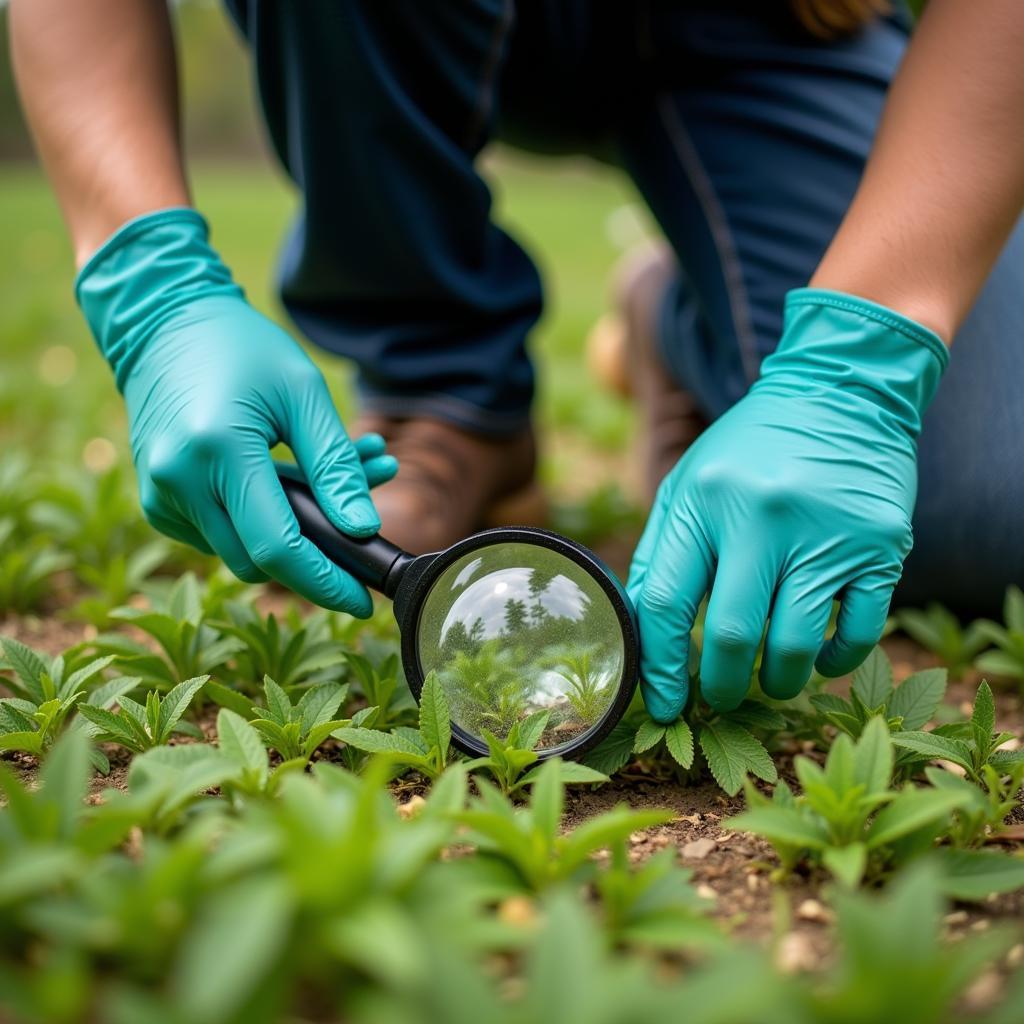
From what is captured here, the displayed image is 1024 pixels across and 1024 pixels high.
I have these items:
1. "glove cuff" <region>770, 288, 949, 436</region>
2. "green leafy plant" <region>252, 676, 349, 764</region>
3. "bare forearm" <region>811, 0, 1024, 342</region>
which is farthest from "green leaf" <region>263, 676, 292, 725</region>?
"bare forearm" <region>811, 0, 1024, 342</region>

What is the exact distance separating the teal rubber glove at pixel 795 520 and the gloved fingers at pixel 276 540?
1.77 feet

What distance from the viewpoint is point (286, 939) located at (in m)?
0.91

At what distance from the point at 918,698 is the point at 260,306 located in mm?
6283

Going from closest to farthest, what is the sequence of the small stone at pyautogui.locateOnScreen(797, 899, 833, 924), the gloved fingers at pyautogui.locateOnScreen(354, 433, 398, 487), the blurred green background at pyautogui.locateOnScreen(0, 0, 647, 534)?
the small stone at pyautogui.locateOnScreen(797, 899, 833, 924) < the gloved fingers at pyautogui.locateOnScreen(354, 433, 398, 487) < the blurred green background at pyautogui.locateOnScreen(0, 0, 647, 534)

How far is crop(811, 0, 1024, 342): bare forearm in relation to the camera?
5.89ft

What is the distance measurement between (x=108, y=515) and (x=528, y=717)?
1.57m

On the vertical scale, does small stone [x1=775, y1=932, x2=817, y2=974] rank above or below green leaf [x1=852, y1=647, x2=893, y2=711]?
below

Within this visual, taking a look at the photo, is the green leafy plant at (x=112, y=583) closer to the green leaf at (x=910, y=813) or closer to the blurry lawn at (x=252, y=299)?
the blurry lawn at (x=252, y=299)

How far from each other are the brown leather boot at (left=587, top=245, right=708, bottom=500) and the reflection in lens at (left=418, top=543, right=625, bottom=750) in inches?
56.5

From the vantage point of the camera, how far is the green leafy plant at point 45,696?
1533mm

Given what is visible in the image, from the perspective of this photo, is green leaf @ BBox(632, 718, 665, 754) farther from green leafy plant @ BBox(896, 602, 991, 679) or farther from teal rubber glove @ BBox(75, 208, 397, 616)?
green leafy plant @ BBox(896, 602, 991, 679)

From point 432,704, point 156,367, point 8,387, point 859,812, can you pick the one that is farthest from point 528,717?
point 8,387

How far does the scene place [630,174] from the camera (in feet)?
10.5

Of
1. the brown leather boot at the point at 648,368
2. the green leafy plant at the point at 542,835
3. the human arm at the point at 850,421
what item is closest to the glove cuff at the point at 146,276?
the human arm at the point at 850,421
